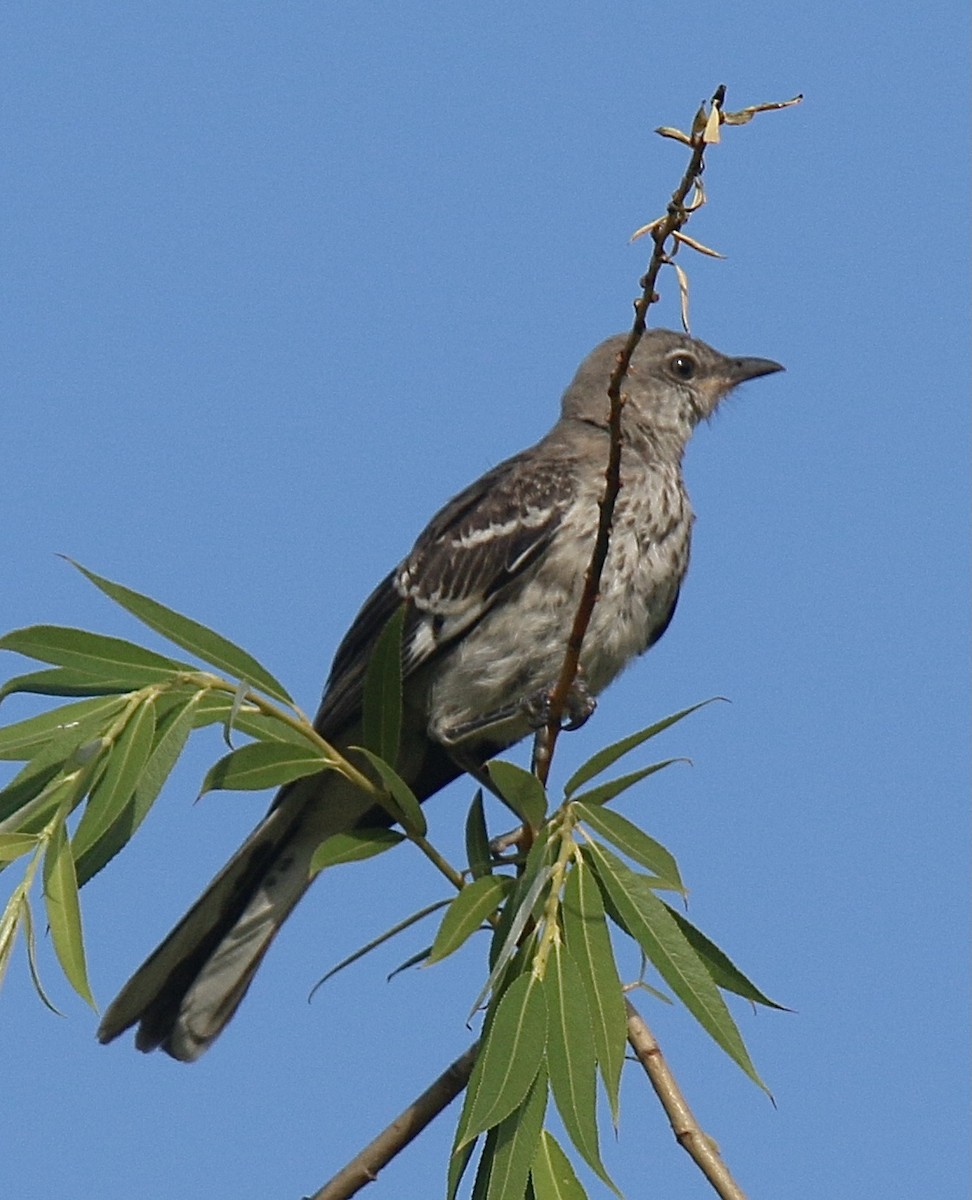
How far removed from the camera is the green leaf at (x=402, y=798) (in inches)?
158

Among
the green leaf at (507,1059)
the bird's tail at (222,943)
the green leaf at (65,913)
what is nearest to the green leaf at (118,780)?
the green leaf at (65,913)

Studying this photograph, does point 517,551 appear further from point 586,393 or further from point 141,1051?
point 141,1051

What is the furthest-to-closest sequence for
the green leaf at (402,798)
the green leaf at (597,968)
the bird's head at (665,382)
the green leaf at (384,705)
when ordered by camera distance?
the bird's head at (665,382) < the green leaf at (384,705) < the green leaf at (402,798) < the green leaf at (597,968)

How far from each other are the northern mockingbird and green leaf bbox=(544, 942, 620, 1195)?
7.31ft

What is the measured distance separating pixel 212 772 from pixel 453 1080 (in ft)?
2.70

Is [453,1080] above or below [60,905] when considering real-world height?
below

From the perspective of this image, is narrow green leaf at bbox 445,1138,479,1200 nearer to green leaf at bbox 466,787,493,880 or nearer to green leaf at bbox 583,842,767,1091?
green leaf at bbox 583,842,767,1091

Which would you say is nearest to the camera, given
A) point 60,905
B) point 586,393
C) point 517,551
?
point 60,905

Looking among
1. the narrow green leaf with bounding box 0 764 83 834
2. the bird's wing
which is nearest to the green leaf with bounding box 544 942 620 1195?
the narrow green leaf with bounding box 0 764 83 834

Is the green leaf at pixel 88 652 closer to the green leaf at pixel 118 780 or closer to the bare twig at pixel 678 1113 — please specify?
the green leaf at pixel 118 780

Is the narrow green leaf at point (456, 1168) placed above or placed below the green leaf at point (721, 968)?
below

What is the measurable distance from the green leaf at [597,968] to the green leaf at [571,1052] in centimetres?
2

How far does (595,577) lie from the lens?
13.3 feet

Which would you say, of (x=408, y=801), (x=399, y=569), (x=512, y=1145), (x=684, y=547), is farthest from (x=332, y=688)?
(x=512, y=1145)
